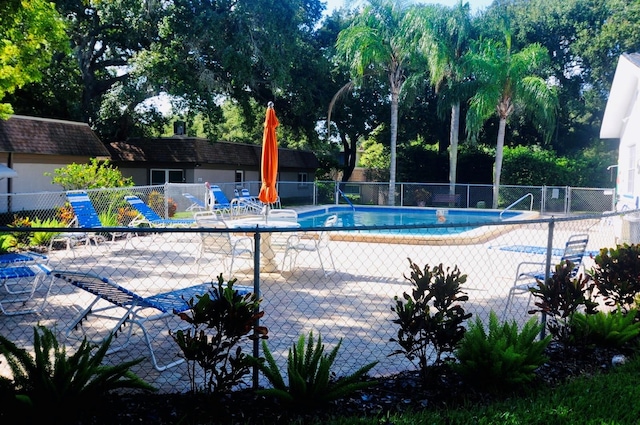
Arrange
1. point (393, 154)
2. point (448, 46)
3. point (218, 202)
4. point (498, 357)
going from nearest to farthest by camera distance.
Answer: point (498, 357) → point (218, 202) → point (448, 46) → point (393, 154)

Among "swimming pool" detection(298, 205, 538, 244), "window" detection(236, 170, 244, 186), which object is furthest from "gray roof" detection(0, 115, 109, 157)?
"window" detection(236, 170, 244, 186)

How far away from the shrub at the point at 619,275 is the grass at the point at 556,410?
157 centimetres

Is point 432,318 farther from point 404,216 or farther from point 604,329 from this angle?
point 404,216

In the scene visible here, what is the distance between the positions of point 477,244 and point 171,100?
16440 mm

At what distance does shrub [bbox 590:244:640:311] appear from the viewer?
5477mm

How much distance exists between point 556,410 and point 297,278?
4873 millimetres

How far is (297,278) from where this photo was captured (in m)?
8.06

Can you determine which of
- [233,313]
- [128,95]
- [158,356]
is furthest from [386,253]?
[128,95]

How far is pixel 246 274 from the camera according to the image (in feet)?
27.1

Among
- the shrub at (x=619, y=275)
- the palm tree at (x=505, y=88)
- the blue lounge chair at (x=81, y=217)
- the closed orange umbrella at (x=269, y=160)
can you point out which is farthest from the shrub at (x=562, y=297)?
the palm tree at (x=505, y=88)

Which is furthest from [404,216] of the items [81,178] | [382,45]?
[81,178]

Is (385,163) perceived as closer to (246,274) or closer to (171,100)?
(171,100)

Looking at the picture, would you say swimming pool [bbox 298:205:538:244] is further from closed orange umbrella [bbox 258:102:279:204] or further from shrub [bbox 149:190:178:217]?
closed orange umbrella [bbox 258:102:279:204]

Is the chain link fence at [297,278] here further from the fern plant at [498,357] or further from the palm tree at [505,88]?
the palm tree at [505,88]
